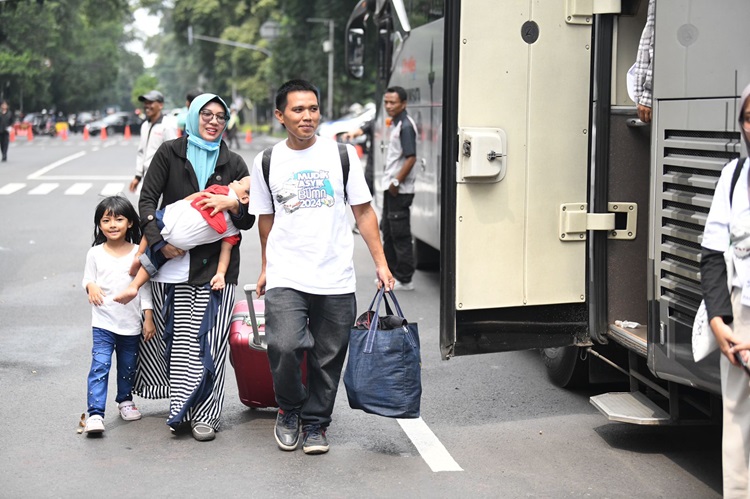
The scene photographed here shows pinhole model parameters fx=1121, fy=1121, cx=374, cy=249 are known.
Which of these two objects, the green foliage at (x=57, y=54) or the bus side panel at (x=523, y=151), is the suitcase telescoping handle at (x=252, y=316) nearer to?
the bus side panel at (x=523, y=151)

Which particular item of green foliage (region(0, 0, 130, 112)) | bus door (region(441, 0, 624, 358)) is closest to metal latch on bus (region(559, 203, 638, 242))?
bus door (region(441, 0, 624, 358))

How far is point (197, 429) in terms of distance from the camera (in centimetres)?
579

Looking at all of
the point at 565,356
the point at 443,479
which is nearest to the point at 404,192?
the point at 565,356

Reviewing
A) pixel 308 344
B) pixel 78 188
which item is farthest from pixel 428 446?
pixel 78 188

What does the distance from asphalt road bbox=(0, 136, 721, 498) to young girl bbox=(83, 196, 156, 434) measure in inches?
10.8

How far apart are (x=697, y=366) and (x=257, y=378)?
2.40m

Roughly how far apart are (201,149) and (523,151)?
5.41ft

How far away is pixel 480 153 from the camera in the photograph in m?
5.60

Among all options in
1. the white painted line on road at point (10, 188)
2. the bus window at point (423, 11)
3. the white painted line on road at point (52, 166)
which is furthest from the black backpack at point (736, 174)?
the white painted line on road at point (52, 166)

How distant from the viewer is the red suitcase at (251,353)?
5.90 m

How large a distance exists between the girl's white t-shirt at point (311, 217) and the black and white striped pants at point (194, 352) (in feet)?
1.52

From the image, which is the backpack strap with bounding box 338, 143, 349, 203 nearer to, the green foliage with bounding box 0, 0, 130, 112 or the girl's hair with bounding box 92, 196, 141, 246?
the girl's hair with bounding box 92, 196, 141, 246

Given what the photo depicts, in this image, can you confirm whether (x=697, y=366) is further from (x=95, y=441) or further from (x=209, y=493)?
(x=95, y=441)

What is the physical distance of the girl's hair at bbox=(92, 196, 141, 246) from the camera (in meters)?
5.89
